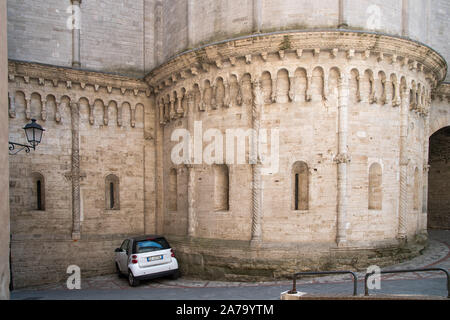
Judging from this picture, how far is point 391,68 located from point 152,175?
10.3m

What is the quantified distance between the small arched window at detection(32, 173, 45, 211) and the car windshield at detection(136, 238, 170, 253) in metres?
5.07

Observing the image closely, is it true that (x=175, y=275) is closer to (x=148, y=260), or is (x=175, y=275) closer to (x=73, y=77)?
(x=148, y=260)

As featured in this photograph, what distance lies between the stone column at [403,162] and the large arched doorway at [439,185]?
7890 mm

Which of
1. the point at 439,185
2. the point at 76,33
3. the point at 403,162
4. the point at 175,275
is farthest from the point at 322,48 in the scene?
the point at 439,185

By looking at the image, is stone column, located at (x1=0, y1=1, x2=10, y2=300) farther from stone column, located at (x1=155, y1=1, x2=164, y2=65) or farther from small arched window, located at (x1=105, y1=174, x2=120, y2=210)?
stone column, located at (x1=155, y1=1, x2=164, y2=65)

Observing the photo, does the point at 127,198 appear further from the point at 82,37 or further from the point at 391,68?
the point at 391,68

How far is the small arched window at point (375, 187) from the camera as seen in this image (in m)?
11.3

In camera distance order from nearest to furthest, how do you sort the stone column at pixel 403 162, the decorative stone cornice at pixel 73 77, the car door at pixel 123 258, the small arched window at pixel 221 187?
the stone column at pixel 403 162 → the car door at pixel 123 258 → the small arched window at pixel 221 187 → the decorative stone cornice at pixel 73 77

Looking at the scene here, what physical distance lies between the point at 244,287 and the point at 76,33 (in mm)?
12200

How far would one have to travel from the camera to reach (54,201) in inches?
538

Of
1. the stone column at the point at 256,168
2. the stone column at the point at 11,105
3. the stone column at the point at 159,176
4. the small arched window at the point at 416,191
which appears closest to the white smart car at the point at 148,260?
the stone column at the point at 256,168

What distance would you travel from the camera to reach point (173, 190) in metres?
14.5

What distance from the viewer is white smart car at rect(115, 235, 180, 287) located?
1107 centimetres

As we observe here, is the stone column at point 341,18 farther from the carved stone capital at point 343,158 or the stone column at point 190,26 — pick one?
the stone column at point 190,26
